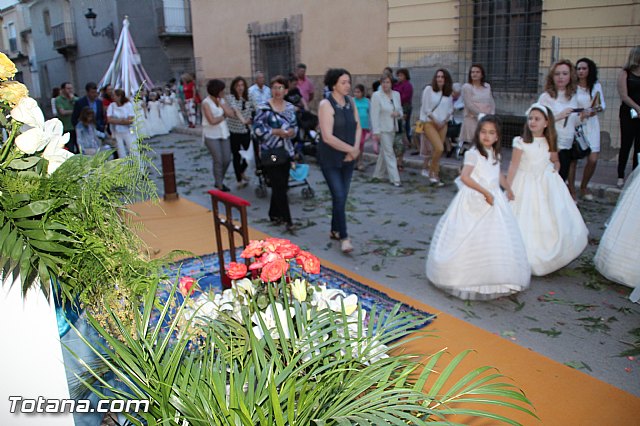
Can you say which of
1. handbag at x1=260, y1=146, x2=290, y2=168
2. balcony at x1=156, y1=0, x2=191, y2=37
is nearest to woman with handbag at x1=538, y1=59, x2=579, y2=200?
handbag at x1=260, y1=146, x2=290, y2=168

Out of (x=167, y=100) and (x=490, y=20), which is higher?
(x=490, y=20)

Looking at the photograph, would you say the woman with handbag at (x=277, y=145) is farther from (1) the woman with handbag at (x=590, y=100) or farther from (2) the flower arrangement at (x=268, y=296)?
(2) the flower arrangement at (x=268, y=296)

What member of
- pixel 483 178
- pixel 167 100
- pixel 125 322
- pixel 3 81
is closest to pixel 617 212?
pixel 483 178

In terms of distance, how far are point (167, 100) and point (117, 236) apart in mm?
17824

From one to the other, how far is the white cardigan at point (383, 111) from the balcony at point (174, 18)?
1666cm

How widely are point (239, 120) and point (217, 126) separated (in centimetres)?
57

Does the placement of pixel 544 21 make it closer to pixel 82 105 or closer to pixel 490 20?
pixel 490 20

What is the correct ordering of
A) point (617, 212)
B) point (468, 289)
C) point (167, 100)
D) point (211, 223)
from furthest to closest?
point (167, 100) < point (211, 223) < point (617, 212) < point (468, 289)

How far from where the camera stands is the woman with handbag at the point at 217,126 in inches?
339

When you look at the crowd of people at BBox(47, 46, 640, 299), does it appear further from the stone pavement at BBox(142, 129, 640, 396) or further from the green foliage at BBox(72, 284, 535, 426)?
the green foliage at BBox(72, 284, 535, 426)

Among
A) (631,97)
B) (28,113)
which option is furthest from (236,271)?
(631,97)

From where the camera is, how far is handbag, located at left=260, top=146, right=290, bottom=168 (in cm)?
702

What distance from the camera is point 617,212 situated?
508 cm

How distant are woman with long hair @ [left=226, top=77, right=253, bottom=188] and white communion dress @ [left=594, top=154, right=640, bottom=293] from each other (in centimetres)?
582
